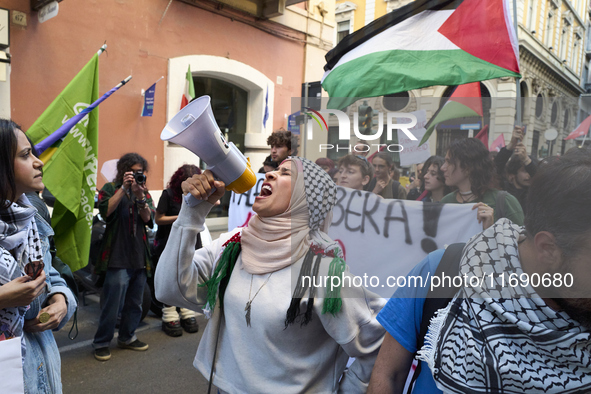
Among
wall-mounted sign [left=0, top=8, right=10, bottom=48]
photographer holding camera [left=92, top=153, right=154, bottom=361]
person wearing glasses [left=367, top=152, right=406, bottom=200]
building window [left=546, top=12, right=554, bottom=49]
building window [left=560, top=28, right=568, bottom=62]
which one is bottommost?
photographer holding camera [left=92, top=153, right=154, bottom=361]

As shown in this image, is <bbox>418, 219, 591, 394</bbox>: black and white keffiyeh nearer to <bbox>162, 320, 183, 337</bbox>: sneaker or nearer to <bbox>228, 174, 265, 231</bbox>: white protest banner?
<bbox>228, 174, 265, 231</bbox>: white protest banner

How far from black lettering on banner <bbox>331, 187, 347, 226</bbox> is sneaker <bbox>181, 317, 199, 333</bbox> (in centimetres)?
325

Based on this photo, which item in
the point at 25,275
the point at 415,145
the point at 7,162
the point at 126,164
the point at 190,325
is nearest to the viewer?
Answer: the point at 415,145

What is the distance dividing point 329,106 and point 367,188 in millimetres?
321

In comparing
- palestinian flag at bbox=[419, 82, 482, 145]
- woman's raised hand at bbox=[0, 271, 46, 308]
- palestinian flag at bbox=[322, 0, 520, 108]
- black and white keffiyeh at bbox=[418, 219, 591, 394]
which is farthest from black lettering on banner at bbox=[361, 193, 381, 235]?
woman's raised hand at bbox=[0, 271, 46, 308]

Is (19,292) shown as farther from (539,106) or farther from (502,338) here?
(539,106)

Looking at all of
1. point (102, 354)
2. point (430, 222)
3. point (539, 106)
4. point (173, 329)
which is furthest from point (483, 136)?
point (173, 329)

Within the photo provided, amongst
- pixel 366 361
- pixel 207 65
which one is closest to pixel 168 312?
pixel 366 361

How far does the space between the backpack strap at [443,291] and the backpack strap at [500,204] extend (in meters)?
0.13

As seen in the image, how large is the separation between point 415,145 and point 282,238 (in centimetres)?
65

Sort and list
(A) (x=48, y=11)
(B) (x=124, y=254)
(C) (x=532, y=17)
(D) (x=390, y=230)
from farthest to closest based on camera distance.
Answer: (A) (x=48, y=11), (B) (x=124, y=254), (C) (x=532, y=17), (D) (x=390, y=230)

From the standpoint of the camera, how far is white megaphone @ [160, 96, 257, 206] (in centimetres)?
149

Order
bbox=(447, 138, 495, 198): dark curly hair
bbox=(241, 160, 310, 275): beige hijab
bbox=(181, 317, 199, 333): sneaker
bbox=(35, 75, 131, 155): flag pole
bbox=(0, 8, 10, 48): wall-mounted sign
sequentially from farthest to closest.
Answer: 1. bbox=(0, 8, 10, 48): wall-mounted sign
2. bbox=(181, 317, 199, 333): sneaker
3. bbox=(35, 75, 131, 155): flag pole
4. bbox=(241, 160, 310, 275): beige hijab
5. bbox=(447, 138, 495, 198): dark curly hair

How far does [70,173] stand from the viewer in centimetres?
315
